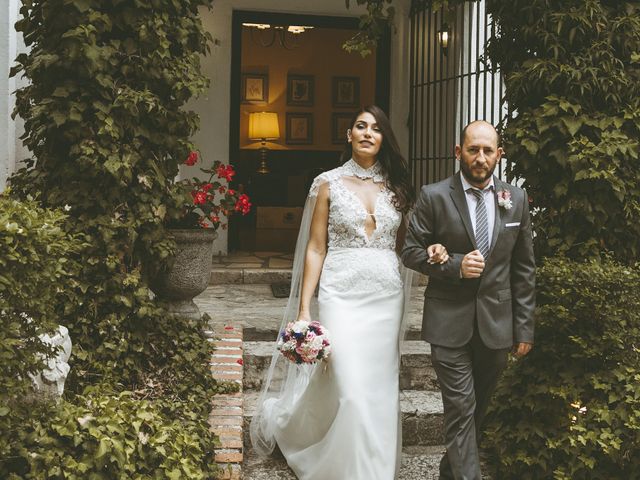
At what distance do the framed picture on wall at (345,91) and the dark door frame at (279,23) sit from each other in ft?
12.1

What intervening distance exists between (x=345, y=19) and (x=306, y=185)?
3.36 meters

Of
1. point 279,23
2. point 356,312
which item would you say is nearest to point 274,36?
point 279,23

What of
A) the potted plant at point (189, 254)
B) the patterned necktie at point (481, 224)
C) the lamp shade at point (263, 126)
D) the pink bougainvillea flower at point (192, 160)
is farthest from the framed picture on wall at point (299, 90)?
the patterned necktie at point (481, 224)

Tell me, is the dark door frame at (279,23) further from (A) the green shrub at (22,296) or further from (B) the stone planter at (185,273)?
(A) the green shrub at (22,296)

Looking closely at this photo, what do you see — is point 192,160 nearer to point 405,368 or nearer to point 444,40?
point 405,368

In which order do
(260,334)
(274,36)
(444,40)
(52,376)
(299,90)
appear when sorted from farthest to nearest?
(299,90) → (274,36) → (444,40) → (260,334) → (52,376)

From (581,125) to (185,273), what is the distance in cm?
291

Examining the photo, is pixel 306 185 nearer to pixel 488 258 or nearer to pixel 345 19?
pixel 345 19

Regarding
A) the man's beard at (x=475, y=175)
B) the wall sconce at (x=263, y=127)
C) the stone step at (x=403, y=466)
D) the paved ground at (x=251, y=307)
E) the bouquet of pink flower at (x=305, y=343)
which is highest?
the wall sconce at (x=263, y=127)

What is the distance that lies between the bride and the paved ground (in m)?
1.58

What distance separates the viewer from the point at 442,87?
31.8ft

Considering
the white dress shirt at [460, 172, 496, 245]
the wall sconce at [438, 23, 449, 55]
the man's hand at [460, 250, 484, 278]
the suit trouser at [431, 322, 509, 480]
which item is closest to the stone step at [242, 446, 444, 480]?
the suit trouser at [431, 322, 509, 480]

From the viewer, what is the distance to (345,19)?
404 inches

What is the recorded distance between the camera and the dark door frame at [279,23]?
10.1 metres
